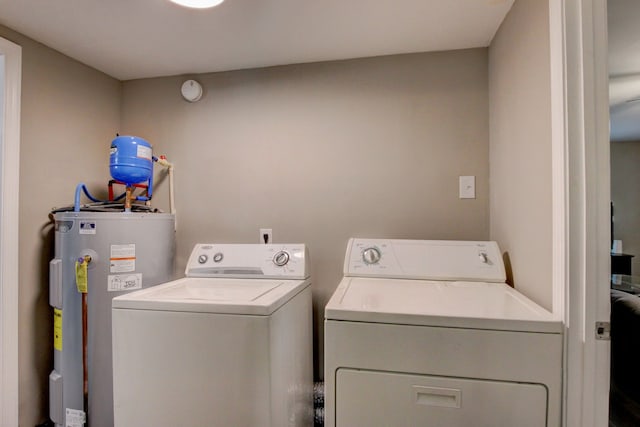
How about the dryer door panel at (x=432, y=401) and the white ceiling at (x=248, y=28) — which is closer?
the dryer door panel at (x=432, y=401)

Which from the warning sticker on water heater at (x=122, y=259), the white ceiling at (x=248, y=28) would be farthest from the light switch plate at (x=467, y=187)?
the warning sticker on water heater at (x=122, y=259)

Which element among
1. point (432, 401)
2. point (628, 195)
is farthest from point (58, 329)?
point (628, 195)

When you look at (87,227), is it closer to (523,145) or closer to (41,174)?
(41,174)

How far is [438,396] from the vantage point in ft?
3.01

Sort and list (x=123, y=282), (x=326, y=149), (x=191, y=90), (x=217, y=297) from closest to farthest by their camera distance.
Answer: (x=217, y=297), (x=123, y=282), (x=326, y=149), (x=191, y=90)

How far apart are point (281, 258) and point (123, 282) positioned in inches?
32.5

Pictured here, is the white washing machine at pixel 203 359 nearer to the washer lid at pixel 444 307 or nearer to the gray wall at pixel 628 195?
the washer lid at pixel 444 307

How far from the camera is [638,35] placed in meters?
1.61

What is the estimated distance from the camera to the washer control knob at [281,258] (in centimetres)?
160

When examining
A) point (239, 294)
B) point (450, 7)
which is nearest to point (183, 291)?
point (239, 294)

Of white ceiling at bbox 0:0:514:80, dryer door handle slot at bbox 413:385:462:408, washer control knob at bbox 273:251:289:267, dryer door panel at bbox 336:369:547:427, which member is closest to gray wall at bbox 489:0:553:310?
white ceiling at bbox 0:0:514:80

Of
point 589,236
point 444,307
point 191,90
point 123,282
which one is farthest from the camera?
point 191,90

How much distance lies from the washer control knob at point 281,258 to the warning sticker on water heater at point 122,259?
74 centimetres

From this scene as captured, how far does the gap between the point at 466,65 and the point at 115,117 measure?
2.26m
